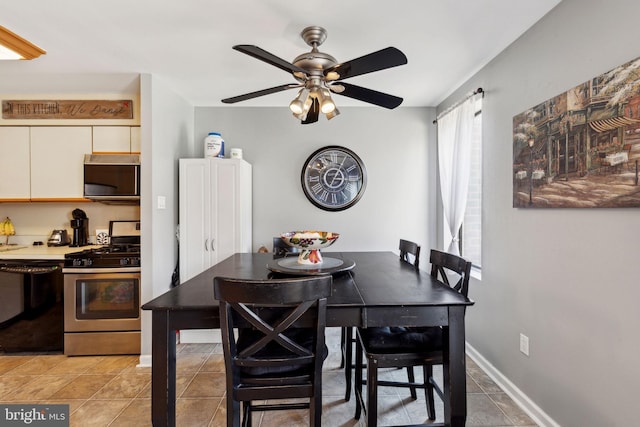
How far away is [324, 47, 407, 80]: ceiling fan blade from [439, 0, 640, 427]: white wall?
2.95ft

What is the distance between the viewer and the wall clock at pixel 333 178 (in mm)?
3398

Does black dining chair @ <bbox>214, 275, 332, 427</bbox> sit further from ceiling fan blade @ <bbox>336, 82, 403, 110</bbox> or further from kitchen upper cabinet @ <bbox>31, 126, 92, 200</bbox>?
kitchen upper cabinet @ <bbox>31, 126, 92, 200</bbox>

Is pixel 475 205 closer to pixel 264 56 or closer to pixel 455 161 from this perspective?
pixel 455 161

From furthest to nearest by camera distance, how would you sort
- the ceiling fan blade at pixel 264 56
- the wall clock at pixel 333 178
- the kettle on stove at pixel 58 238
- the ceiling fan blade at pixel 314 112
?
the wall clock at pixel 333 178
the kettle on stove at pixel 58 238
the ceiling fan blade at pixel 314 112
the ceiling fan blade at pixel 264 56

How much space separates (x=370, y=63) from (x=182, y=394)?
237cm

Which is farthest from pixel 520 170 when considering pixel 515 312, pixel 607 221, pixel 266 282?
pixel 266 282

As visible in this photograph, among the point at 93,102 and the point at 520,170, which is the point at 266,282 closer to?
the point at 520,170

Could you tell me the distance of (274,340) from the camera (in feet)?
4.14

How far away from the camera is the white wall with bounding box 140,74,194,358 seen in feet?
8.41

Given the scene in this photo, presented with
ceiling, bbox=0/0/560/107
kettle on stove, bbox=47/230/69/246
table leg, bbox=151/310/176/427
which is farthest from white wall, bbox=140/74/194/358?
table leg, bbox=151/310/176/427

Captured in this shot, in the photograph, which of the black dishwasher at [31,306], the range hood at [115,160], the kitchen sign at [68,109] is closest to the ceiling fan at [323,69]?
the range hood at [115,160]

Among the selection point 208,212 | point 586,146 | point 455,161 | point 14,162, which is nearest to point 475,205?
point 455,161

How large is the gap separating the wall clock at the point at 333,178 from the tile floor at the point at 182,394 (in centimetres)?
157

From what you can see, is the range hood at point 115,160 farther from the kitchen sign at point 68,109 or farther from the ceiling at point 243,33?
the ceiling at point 243,33
